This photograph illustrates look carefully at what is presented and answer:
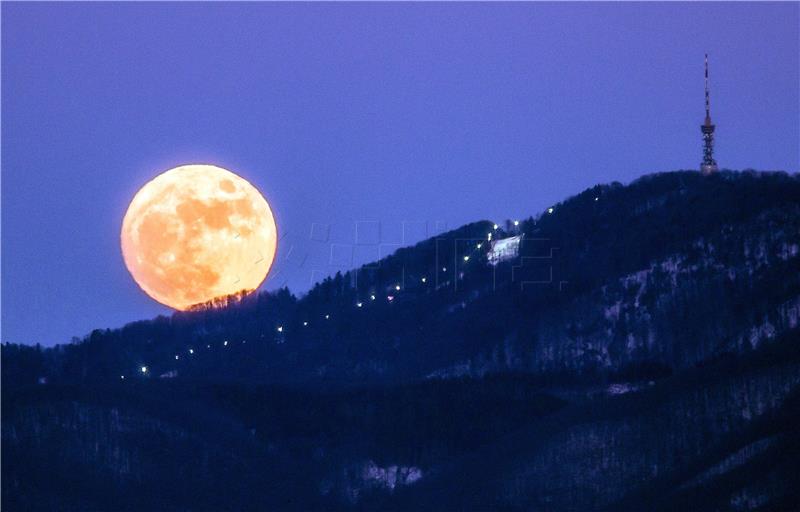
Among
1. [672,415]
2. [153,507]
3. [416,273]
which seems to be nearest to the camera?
[153,507]

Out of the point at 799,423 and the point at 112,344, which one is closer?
the point at 799,423

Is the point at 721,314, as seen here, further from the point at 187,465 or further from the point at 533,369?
the point at 187,465

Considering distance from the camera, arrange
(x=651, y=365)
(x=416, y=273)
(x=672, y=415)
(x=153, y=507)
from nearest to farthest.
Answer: (x=153, y=507) < (x=672, y=415) < (x=651, y=365) < (x=416, y=273)

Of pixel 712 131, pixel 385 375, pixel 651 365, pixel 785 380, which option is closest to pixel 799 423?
pixel 785 380

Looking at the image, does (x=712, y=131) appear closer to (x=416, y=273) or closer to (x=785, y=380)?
(x=416, y=273)

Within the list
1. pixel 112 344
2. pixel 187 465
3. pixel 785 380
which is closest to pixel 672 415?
pixel 785 380

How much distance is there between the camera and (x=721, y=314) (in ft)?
436

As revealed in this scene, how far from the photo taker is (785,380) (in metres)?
121

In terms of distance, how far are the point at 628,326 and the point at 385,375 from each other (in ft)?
42.8

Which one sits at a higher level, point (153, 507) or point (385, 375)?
point (385, 375)

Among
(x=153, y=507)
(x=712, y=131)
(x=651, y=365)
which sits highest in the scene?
(x=712, y=131)

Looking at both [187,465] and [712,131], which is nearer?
[187,465]

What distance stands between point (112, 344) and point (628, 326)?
2748 centimetres

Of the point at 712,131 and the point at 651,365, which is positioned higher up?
the point at 712,131
